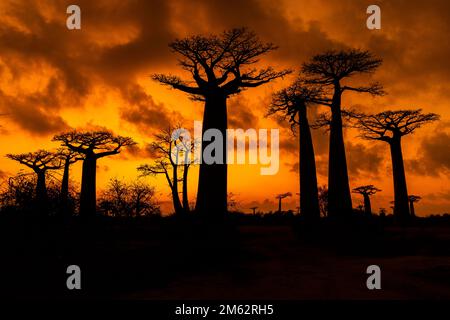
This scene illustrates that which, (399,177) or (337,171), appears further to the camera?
(399,177)

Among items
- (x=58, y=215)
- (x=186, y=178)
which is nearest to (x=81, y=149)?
(x=186, y=178)

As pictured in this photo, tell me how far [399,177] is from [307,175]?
710cm

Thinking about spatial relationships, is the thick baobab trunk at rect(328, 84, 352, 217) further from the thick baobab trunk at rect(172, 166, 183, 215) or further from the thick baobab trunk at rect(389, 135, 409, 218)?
the thick baobab trunk at rect(172, 166, 183, 215)

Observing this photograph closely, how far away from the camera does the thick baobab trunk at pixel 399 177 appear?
20.9 meters

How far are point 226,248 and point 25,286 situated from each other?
4817 millimetres

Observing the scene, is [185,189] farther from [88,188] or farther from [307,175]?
[307,175]

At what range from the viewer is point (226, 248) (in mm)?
10742

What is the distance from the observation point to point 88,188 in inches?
798

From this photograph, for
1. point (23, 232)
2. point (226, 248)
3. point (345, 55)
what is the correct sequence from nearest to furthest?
point (23, 232), point (226, 248), point (345, 55)

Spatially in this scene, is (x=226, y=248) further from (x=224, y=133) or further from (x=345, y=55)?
(x=345, y=55)

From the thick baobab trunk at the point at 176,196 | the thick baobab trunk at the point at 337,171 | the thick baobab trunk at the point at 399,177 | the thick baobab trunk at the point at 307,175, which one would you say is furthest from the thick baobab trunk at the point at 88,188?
the thick baobab trunk at the point at 399,177

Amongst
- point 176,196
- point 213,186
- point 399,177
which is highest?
point 399,177

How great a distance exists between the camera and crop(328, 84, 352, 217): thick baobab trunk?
50.4 ft

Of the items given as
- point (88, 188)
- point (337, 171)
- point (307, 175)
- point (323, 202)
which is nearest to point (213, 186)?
point (307, 175)
